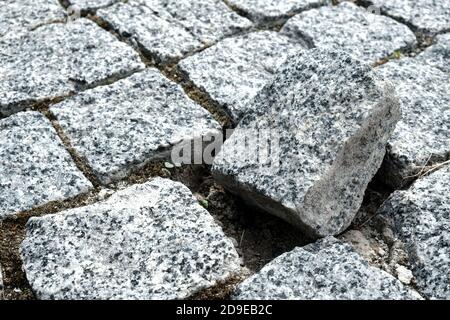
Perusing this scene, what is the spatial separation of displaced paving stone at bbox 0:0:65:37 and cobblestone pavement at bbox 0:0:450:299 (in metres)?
0.13

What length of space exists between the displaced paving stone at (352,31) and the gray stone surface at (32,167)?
114 centimetres

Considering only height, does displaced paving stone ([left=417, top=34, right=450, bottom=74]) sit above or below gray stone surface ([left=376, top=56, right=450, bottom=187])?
below

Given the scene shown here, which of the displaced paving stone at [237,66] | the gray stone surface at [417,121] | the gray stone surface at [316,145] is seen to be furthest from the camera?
the displaced paving stone at [237,66]

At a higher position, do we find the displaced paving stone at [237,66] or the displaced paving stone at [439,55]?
the displaced paving stone at [439,55]

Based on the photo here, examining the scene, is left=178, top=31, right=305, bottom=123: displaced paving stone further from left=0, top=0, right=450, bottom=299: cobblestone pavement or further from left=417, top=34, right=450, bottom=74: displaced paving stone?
left=417, top=34, right=450, bottom=74: displaced paving stone

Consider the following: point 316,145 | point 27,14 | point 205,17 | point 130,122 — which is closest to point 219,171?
point 316,145

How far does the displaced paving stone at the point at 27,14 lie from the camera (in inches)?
113

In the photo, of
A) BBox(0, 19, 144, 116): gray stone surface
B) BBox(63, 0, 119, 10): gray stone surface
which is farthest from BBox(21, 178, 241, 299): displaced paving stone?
BBox(63, 0, 119, 10): gray stone surface

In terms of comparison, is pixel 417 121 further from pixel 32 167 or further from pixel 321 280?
pixel 32 167

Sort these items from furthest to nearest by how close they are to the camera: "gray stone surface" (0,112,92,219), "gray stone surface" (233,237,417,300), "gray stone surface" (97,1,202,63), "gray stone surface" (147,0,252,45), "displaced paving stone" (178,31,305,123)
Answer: "gray stone surface" (147,0,252,45)
"gray stone surface" (97,1,202,63)
"displaced paving stone" (178,31,305,123)
"gray stone surface" (0,112,92,219)
"gray stone surface" (233,237,417,300)

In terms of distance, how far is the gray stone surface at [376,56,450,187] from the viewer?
219 cm

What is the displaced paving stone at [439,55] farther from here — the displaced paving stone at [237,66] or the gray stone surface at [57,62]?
the gray stone surface at [57,62]

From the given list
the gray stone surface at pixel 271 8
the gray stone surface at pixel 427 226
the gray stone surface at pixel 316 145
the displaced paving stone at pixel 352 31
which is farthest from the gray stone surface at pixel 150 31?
the gray stone surface at pixel 427 226
